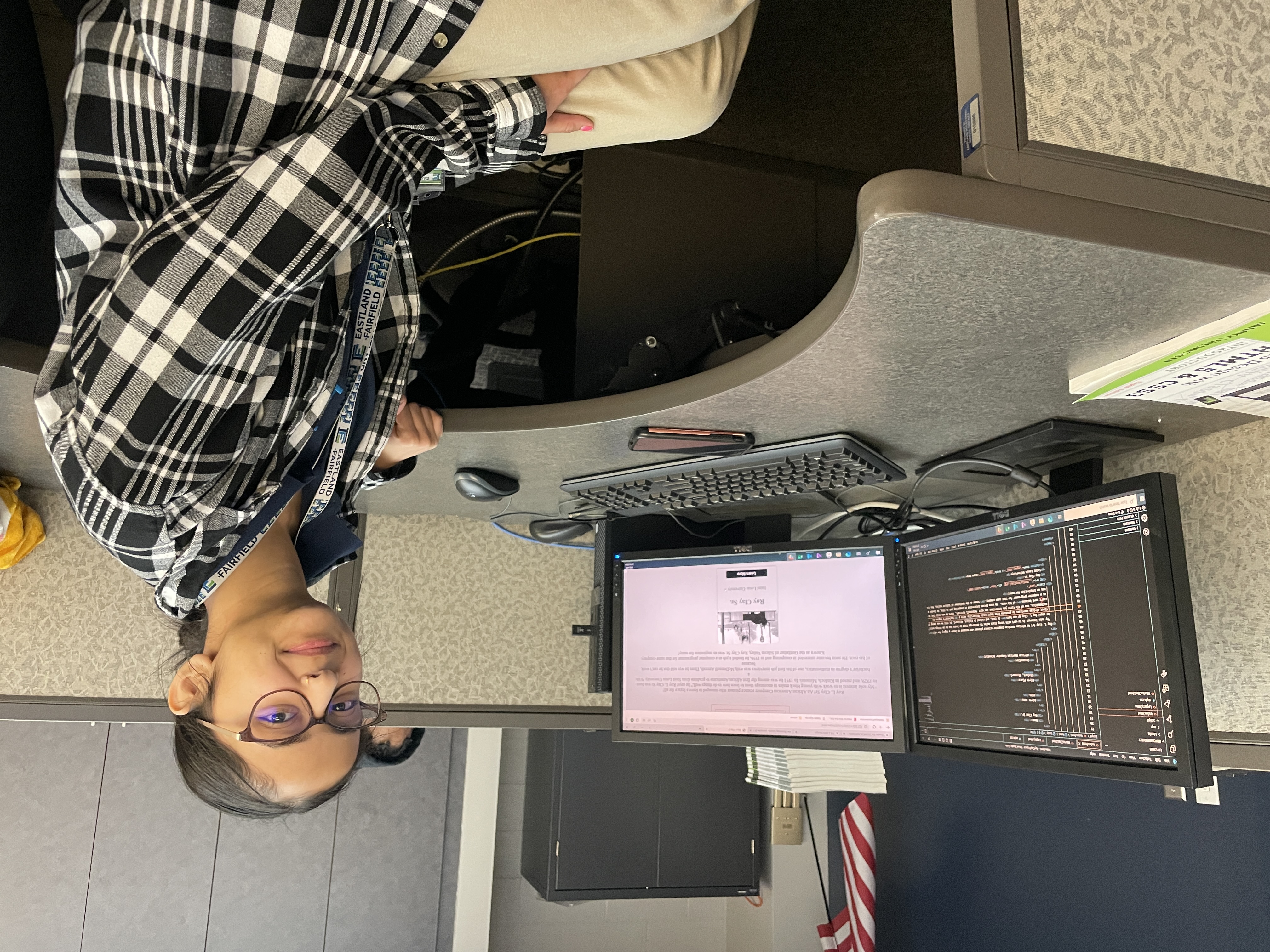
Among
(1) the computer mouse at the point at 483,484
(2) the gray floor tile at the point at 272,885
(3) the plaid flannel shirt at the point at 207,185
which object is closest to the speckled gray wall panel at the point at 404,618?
(1) the computer mouse at the point at 483,484

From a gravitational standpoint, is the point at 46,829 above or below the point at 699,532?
below

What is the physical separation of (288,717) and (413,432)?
329 millimetres

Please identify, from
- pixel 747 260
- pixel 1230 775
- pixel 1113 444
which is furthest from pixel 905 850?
pixel 747 260

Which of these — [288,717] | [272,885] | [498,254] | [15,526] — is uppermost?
[498,254]

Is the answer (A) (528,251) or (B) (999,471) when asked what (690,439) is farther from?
(A) (528,251)

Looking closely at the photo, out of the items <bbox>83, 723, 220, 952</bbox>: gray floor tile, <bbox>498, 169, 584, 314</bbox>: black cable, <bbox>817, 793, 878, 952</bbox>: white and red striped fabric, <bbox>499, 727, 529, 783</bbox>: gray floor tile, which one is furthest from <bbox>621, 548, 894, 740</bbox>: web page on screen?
<bbox>83, 723, 220, 952</bbox>: gray floor tile

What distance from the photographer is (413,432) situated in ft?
3.23

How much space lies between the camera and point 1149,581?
767 millimetres

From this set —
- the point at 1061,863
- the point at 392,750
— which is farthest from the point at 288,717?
the point at 1061,863

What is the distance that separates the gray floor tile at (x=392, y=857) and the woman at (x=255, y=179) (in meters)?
2.14

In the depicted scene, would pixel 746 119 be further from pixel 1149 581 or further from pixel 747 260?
pixel 1149 581

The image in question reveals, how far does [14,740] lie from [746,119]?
9.33ft

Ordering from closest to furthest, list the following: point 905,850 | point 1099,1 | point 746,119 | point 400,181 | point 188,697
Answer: point 1099,1 → point 400,181 → point 188,697 → point 746,119 → point 905,850

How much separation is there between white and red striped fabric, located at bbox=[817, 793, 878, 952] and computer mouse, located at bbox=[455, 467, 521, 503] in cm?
116
